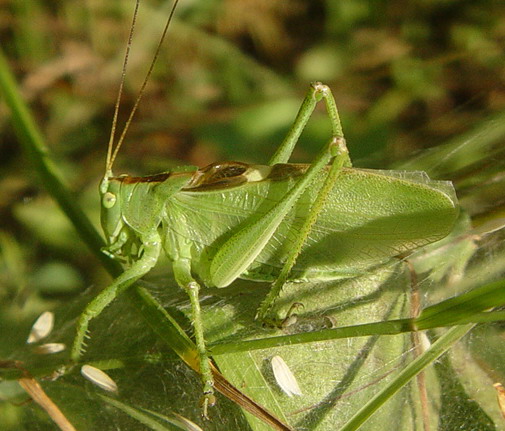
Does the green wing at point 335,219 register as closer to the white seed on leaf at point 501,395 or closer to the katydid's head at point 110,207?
the katydid's head at point 110,207

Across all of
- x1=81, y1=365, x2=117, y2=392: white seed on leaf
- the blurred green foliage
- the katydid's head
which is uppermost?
the blurred green foliage

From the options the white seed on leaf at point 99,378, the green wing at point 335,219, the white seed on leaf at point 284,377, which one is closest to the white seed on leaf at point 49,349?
the white seed on leaf at point 99,378

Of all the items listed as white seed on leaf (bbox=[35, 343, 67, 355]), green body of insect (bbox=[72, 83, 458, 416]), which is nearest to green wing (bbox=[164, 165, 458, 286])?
green body of insect (bbox=[72, 83, 458, 416])

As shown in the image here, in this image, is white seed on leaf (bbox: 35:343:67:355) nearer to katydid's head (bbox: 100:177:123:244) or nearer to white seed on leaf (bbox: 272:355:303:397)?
katydid's head (bbox: 100:177:123:244)

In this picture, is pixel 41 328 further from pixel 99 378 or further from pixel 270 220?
pixel 270 220

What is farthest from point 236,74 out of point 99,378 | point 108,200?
point 99,378

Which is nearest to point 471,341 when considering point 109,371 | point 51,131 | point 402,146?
point 109,371

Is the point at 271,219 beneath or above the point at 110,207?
beneath
